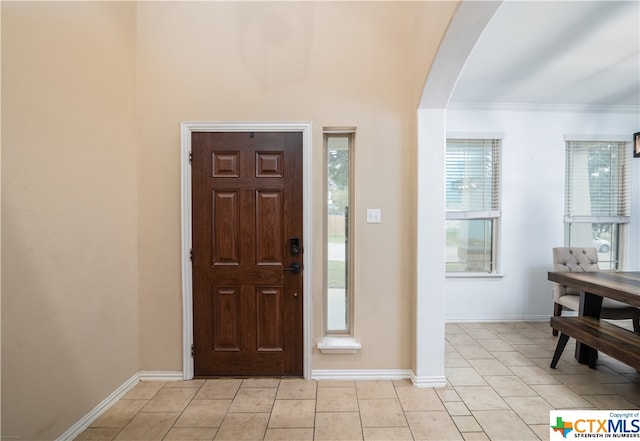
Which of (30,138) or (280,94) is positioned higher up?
(280,94)

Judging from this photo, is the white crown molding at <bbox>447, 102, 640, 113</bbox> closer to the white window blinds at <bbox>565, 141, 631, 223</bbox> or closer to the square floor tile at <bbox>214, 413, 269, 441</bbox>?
the white window blinds at <bbox>565, 141, 631, 223</bbox>

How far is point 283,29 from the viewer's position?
2.33m

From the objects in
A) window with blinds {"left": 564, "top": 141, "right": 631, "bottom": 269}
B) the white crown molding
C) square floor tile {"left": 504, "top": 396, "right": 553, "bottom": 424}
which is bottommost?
square floor tile {"left": 504, "top": 396, "right": 553, "bottom": 424}

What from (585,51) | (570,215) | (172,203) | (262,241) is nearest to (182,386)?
(262,241)

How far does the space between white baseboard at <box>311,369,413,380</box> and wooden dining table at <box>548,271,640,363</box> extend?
166 centimetres

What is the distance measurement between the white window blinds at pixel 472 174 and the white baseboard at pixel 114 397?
3.48 meters

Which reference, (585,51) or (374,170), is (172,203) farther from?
(585,51)

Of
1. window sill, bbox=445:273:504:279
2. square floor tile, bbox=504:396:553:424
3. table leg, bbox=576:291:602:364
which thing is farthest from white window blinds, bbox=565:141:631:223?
square floor tile, bbox=504:396:553:424

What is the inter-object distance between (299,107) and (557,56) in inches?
94.3

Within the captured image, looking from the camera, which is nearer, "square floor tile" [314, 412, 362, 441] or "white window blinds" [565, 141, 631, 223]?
"square floor tile" [314, 412, 362, 441]

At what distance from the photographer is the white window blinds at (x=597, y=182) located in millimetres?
3791

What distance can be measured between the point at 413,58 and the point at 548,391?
2740 millimetres

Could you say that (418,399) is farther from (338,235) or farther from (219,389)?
(219,389)

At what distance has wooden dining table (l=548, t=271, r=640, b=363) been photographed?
88.5 inches
